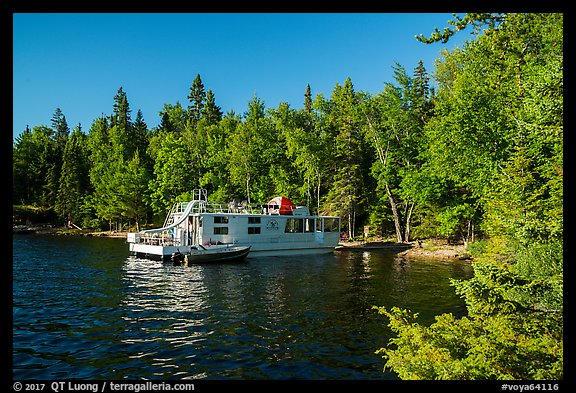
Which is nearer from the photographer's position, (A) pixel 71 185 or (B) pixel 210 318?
(B) pixel 210 318

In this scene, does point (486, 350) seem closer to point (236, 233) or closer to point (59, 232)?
point (236, 233)

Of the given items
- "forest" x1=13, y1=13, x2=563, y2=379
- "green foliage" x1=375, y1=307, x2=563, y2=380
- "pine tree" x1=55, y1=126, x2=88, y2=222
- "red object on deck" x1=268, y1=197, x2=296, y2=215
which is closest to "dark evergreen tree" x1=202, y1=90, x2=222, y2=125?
"forest" x1=13, y1=13, x2=563, y2=379

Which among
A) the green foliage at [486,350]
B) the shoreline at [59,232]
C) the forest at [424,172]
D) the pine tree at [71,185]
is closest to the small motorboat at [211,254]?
the forest at [424,172]

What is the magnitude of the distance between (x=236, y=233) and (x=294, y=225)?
7497 mm

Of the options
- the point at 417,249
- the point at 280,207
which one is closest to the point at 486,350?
the point at 280,207

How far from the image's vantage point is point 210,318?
54.1 ft

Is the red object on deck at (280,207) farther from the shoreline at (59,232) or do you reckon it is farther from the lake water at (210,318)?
the shoreline at (59,232)

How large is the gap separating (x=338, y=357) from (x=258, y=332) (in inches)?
145

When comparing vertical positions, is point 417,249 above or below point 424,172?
below

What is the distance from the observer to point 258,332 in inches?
579

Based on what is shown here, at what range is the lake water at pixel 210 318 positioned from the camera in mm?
11438
